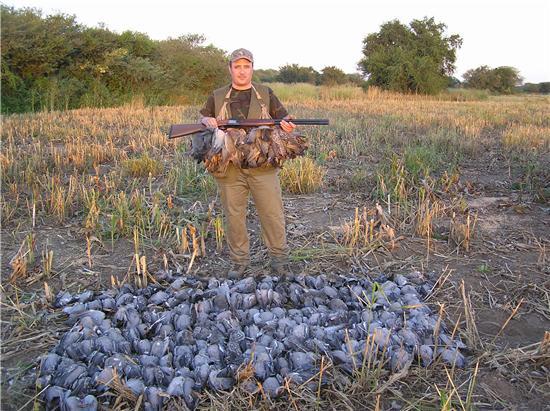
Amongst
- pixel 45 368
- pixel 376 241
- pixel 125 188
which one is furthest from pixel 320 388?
pixel 125 188

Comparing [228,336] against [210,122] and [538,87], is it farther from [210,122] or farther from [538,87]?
[538,87]

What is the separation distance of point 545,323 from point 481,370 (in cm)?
85

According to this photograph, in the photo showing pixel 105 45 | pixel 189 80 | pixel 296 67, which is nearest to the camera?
pixel 105 45

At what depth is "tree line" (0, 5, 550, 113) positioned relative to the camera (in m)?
16.1

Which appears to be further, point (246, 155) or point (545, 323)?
point (246, 155)

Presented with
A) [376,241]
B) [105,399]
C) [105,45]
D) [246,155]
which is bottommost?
[105,399]

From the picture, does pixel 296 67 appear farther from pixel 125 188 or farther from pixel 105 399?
pixel 105 399

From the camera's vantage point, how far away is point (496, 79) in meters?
38.4

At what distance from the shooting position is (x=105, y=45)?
18234 millimetres

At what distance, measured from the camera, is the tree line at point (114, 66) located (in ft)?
52.7

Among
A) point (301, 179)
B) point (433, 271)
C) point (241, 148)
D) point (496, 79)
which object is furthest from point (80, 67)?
point (496, 79)

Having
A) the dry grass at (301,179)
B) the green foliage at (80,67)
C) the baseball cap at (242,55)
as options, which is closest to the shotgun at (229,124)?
the baseball cap at (242,55)

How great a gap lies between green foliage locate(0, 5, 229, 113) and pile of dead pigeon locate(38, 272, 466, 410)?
13286 millimetres

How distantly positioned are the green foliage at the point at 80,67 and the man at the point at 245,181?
12553 mm
